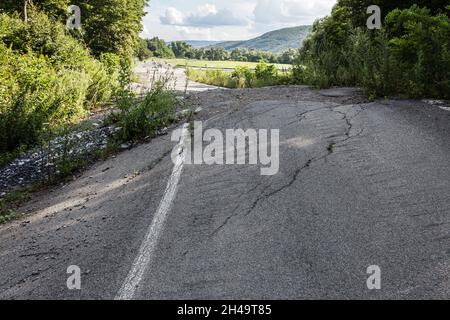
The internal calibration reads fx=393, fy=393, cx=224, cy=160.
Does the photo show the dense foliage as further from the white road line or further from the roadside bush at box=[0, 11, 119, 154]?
the white road line

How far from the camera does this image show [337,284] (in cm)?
304

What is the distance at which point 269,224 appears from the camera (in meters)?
4.02

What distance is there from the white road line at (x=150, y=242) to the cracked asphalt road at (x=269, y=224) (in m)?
0.06

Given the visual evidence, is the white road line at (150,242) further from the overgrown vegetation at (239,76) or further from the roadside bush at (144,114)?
the overgrown vegetation at (239,76)

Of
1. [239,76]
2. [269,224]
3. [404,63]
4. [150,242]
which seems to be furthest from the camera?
[239,76]

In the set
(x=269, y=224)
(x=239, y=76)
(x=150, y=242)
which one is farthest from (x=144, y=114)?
(x=239, y=76)

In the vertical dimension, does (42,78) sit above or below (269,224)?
above

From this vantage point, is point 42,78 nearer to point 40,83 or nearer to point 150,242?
point 40,83

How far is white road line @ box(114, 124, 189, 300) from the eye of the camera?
3188mm

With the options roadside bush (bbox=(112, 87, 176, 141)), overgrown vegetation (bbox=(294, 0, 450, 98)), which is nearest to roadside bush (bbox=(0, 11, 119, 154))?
roadside bush (bbox=(112, 87, 176, 141))

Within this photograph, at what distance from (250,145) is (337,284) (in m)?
3.62

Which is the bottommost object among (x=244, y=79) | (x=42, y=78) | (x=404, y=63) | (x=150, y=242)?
(x=150, y=242)

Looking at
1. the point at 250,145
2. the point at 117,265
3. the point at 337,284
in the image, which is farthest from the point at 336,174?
the point at 117,265

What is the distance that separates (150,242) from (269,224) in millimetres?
1211
